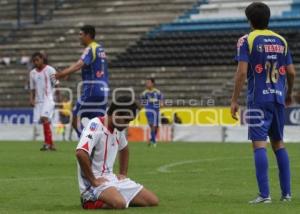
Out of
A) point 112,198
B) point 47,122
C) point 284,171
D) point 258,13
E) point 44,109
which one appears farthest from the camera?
point 44,109

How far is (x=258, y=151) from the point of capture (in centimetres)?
1035

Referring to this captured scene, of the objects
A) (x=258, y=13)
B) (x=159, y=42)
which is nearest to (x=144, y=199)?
(x=258, y=13)

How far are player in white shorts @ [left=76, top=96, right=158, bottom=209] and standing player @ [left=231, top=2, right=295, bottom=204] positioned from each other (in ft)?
3.95

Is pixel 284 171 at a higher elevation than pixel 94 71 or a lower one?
lower

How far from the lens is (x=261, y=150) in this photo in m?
10.3

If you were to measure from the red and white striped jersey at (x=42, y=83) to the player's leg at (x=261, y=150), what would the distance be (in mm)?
13365

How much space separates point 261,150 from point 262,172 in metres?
0.24

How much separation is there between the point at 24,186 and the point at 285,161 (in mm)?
3906

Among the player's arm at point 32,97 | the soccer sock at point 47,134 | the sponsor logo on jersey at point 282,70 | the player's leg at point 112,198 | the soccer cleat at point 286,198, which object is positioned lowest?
the soccer sock at point 47,134

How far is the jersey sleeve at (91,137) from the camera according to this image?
983cm

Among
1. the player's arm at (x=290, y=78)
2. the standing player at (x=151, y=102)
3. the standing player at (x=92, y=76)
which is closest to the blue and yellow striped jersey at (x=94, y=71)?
the standing player at (x=92, y=76)

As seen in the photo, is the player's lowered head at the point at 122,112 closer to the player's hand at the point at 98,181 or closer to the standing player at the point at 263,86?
the player's hand at the point at 98,181

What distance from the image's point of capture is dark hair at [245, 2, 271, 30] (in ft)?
33.6

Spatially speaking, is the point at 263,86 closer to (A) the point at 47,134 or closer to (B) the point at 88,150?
(B) the point at 88,150
